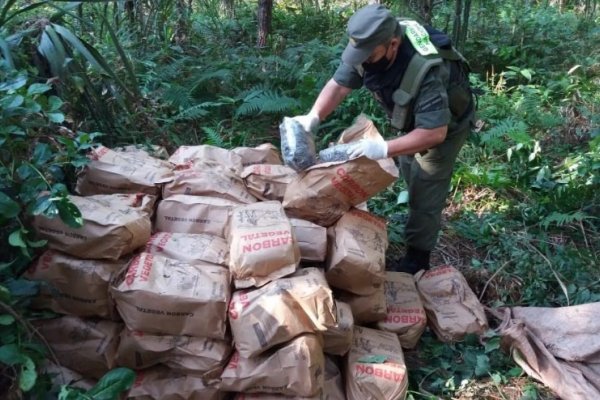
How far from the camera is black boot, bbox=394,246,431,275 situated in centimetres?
331

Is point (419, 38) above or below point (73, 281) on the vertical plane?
above

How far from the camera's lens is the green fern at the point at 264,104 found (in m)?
4.41

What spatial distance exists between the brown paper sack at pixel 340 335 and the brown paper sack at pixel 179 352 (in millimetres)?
419

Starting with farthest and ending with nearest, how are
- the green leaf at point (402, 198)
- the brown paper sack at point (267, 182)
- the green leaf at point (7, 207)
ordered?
the green leaf at point (402, 198), the brown paper sack at point (267, 182), the green leaf at point (7, 207)

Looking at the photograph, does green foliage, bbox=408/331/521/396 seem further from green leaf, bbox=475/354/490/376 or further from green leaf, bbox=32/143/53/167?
green leaf, bbox=32/143/53/167

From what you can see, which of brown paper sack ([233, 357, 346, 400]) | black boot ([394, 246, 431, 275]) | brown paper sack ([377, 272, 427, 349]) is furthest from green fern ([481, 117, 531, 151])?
brown paper sack ([233, 357, 346, 400])

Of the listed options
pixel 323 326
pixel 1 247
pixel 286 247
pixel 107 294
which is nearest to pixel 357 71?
pixel 286 247

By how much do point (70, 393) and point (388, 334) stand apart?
1.41m

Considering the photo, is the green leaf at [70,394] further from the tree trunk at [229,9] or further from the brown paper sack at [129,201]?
the tree trunk at [229,9]

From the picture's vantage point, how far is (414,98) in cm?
272

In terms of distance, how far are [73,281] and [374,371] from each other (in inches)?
48.6

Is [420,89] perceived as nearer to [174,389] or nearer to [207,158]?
[207,158]

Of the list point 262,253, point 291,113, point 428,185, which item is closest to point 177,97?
point 291,113

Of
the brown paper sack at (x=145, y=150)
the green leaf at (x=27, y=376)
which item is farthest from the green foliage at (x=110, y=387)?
the brown paper sack at (x=145, y=150)
